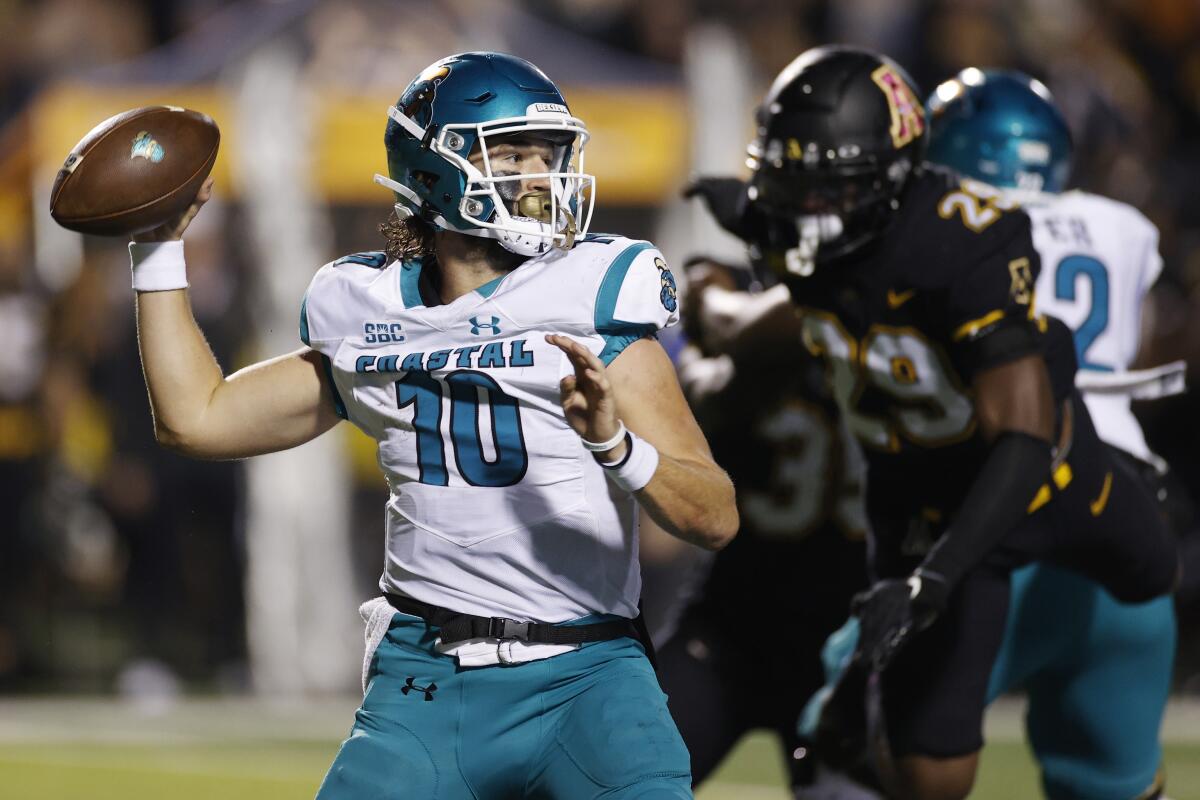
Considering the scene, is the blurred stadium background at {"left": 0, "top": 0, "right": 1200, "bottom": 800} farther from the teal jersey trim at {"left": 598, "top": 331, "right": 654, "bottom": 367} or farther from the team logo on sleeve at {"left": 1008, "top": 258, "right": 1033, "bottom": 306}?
the teal jersey trim at {"left": 598, "top": 331, "right": 654, "bottom": 367}

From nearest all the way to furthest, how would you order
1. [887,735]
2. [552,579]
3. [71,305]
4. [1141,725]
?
1. [552,579]
2. [887,735]
3. [1141,725]
4. [71,305]

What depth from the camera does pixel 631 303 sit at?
2.60 metres

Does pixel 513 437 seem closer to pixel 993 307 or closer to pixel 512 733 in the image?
pixel 512 733

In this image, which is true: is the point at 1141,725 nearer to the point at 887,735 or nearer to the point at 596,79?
the point at 887,735

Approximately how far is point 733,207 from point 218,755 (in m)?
3.80

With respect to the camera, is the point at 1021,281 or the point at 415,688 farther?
the point at 1021,281

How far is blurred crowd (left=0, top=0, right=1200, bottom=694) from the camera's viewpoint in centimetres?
840

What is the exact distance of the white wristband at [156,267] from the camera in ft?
9.21

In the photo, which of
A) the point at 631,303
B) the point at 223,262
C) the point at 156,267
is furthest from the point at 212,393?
the point at 223,262

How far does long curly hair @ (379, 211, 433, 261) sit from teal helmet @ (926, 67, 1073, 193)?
1.68 meters

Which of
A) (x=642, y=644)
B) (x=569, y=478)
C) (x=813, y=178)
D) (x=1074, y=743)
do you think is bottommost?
(x=1074, y=743)

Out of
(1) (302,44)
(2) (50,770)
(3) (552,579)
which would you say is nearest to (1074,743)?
(3) (552,579)

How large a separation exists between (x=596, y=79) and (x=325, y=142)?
130 cm

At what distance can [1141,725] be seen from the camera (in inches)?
146
